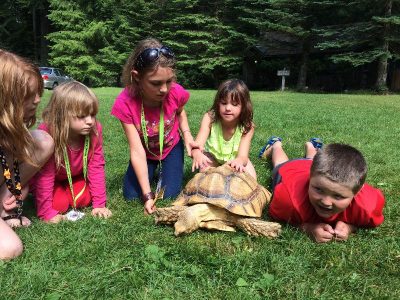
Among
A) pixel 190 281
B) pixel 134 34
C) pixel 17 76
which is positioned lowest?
pixel 190 281

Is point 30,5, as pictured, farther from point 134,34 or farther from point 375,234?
point 375,234

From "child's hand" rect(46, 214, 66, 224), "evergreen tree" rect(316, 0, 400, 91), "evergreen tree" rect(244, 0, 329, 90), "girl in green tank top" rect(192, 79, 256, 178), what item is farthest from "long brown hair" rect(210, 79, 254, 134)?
"evergreen tree" rect(244, 0, 329, 90)

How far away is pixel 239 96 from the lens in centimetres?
447

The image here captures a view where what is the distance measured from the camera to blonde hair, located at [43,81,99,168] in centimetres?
369

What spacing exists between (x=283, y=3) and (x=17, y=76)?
2744 cm

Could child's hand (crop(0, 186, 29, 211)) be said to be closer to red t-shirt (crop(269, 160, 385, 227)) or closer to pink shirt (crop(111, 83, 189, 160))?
pink shirt (crop(111, 83, 189, 160))

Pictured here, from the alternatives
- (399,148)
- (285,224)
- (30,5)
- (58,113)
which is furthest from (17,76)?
(30,5)

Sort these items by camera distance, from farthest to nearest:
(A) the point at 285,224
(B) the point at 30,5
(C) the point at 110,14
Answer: (B) the point at 30,5 → (C) the point at 110,14 → (A) the point at 285,224

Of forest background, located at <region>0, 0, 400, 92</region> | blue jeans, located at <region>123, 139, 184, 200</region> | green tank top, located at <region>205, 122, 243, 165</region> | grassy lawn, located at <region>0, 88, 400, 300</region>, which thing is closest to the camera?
grassy lawn, located at <region>0, 88, 400, 300</region>

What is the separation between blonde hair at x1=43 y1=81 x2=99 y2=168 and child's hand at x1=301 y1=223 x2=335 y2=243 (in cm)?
230

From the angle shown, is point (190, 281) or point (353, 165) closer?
point (190, 281)

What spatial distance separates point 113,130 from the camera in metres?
8.59

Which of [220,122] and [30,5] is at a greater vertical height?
[30,5]

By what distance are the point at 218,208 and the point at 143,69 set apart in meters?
1.54
